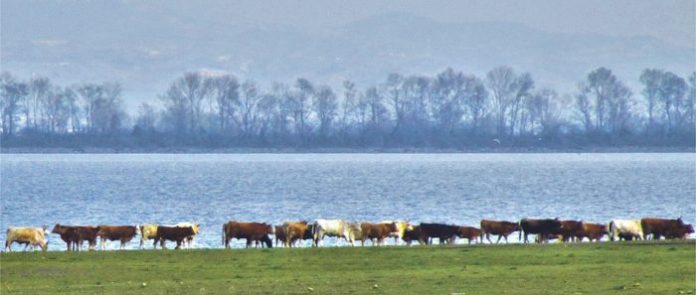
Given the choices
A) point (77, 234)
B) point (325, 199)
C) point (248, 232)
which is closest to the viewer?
point (77, 234)

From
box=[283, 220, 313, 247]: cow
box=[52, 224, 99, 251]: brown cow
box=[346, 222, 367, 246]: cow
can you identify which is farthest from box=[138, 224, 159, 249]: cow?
box=[346, 222, 367, 246]: cow

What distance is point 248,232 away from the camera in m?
44.1

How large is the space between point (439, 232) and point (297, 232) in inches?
165

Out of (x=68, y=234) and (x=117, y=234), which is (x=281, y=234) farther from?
(x=68, y=234)

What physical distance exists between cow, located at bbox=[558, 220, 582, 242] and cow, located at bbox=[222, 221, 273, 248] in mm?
8545

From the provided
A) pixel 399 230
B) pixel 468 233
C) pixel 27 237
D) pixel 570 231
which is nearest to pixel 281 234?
pixel 399 230

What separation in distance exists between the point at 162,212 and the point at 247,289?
4921 centimetres

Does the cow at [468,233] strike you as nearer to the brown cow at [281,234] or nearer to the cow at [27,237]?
the brown cow at [281,234]

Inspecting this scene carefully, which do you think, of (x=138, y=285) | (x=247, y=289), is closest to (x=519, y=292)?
(x=247, y=289)

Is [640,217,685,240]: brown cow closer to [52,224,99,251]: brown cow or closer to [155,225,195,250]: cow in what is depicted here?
[155,225,195,250]: cow

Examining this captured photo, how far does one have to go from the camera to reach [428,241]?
4422 centimetres

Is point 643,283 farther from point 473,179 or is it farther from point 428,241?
point 473,179

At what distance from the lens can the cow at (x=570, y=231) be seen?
144ft

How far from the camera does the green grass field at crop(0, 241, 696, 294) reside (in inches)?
1107
